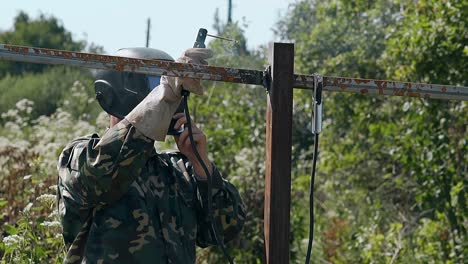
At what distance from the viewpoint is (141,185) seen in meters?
4.26

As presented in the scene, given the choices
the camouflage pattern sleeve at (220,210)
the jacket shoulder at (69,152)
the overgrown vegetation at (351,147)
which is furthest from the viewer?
the overgrown vegetation at (351,147)

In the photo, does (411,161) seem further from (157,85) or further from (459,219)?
(157,85)

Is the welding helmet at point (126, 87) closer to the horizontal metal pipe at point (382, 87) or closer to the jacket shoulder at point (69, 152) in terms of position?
the jacket shoulder at point (69, 152)

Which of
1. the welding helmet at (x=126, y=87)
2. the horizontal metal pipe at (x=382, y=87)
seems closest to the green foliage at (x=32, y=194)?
the welding helmet at (x=126, y=87)

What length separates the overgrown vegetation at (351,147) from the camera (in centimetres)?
838

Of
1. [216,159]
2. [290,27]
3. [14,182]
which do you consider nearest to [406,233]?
[216,159]

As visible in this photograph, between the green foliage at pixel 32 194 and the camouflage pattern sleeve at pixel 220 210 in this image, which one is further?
the green foliage at pixel 32 194

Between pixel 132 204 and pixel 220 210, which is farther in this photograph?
pixel 220 210

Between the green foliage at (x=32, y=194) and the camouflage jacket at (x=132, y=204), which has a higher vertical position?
the camouflage jacket at (x=132, y=204)

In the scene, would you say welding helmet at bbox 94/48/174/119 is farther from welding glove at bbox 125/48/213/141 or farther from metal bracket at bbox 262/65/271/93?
metal bracket at bbox 262/65/271/93

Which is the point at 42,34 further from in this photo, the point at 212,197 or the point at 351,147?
the point at 212,197

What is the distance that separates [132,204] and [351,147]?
8.11 m

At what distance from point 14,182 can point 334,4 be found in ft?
18.9

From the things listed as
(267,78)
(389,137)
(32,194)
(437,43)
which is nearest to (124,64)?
(267,78)
